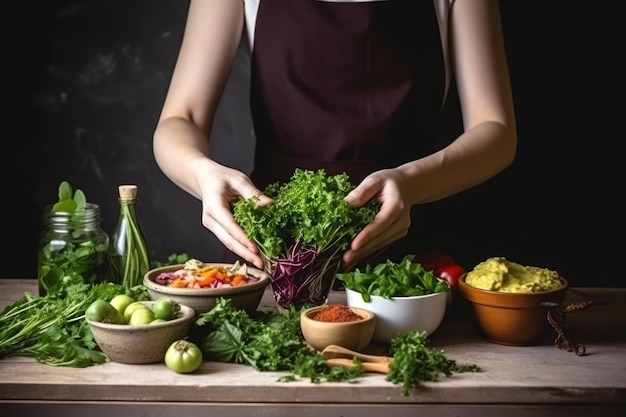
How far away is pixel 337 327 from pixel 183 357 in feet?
1.15

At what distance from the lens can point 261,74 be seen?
2.82m

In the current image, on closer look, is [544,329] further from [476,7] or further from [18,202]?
[18,202]

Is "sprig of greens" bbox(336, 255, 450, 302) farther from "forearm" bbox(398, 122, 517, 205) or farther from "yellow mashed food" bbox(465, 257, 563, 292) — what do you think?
"forearm" bbox(398, 122, 517, 205)

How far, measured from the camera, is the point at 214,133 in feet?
11.9

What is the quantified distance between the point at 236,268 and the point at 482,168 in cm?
90

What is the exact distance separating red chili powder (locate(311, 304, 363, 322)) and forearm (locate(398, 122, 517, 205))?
0.47 meters

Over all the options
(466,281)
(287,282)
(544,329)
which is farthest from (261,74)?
(544,329)

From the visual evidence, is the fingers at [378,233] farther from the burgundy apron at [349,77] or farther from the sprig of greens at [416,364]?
the burgundy apron at [349,77]

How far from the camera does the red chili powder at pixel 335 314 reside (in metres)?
1.90

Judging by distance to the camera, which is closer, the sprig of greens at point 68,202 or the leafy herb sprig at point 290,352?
the leafy herb sprig at point 290,352

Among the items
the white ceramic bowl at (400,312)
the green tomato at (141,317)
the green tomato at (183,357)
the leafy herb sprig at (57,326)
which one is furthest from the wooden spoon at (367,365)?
the leafy herb sprig at (57,326)

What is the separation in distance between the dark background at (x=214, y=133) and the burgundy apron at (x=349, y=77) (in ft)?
2.14

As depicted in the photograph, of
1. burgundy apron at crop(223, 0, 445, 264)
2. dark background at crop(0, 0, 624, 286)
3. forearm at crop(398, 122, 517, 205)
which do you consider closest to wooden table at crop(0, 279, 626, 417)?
forearm at crop(398, 122, 517, 205)

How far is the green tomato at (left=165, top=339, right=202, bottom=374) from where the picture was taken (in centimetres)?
178
